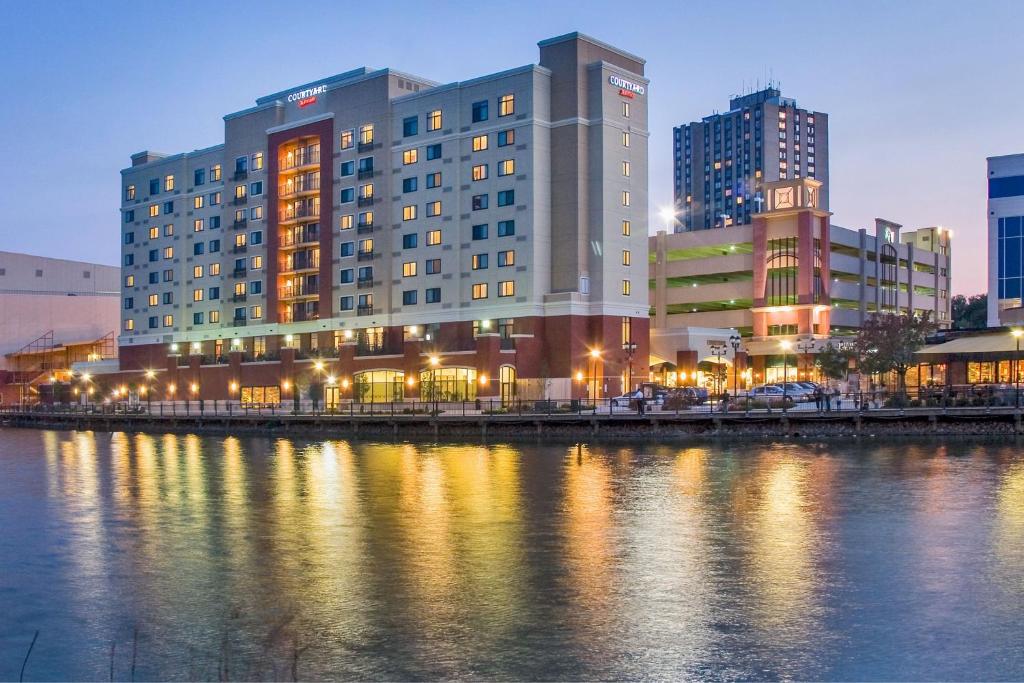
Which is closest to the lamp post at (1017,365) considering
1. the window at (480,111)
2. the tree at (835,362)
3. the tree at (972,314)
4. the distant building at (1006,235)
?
the tree at (835,362)

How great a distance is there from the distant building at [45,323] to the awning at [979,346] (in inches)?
4343

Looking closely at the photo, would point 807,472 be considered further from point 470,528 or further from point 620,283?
point 620,283

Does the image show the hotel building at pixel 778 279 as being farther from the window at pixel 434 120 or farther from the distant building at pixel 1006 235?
the window at pixel 434 120

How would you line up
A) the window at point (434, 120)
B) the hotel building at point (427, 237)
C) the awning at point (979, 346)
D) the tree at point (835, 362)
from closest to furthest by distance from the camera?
1. the awning at point (979, 346)
2. the hotel building at point (427, 237)
3. the tree at point (835, 362)
4. the window at point (434, 120)

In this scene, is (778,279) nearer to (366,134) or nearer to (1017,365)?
(1017,365)

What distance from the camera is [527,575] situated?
2350cm

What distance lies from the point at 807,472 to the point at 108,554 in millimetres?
29033

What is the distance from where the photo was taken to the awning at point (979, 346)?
2923 inches

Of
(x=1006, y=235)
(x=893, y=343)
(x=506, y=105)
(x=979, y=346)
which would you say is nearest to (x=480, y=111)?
(x=506, y=105)

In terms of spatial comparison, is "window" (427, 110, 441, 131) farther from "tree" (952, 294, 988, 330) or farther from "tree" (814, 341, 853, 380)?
"tree" (952, 294, 988, 330)

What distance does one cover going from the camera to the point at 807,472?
44.8 metres

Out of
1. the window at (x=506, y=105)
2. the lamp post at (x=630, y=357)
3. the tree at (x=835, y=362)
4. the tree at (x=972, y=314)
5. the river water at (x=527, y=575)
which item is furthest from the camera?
the tree at (x=972, y=314)

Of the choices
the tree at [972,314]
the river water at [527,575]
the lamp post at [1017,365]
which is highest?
the tree at [972,314]

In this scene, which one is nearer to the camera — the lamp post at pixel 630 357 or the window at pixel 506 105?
the lamp post at pixel 630 357
